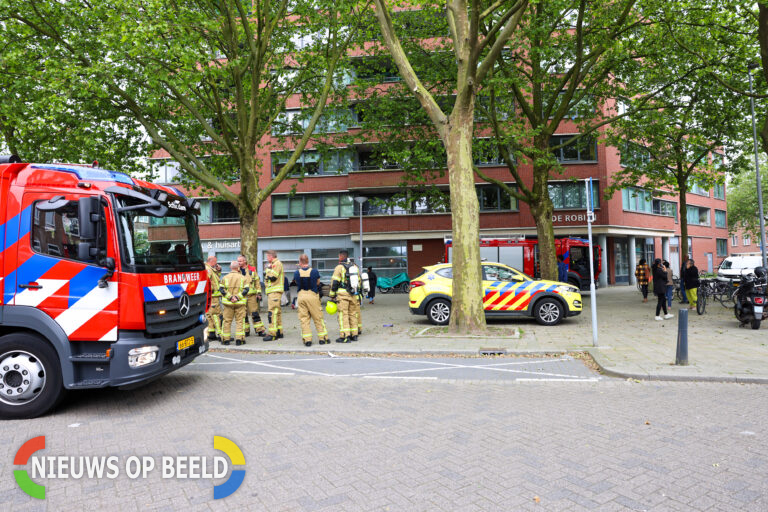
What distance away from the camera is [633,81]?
18078 millimetres

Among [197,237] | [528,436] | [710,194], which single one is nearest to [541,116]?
[197,237]

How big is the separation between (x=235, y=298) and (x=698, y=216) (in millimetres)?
44522

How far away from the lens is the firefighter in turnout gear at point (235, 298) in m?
10.0

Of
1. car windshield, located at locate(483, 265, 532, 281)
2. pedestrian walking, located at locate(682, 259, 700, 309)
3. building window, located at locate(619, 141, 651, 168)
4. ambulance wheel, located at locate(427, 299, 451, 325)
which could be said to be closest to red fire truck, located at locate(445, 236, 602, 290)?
building window, located at locate(619, 141, 651, 168)

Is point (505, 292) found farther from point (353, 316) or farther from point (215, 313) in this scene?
point (215, 313)

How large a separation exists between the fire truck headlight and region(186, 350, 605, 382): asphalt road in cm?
222

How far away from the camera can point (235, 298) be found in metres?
10.1

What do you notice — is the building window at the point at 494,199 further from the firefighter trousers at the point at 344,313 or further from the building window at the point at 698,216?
the building window at the point at 698,216

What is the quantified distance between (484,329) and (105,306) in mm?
7655

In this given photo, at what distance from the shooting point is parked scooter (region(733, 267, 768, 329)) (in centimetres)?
1136

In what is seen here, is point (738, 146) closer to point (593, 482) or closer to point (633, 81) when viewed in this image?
point (633, 81)

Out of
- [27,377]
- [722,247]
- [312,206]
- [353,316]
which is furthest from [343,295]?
[722,247]

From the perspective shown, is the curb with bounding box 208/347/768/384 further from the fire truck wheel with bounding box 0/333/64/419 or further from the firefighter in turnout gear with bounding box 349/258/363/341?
the fire truck wheel with bounding box 0/333/64/419

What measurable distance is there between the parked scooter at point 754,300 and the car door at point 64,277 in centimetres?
1323
